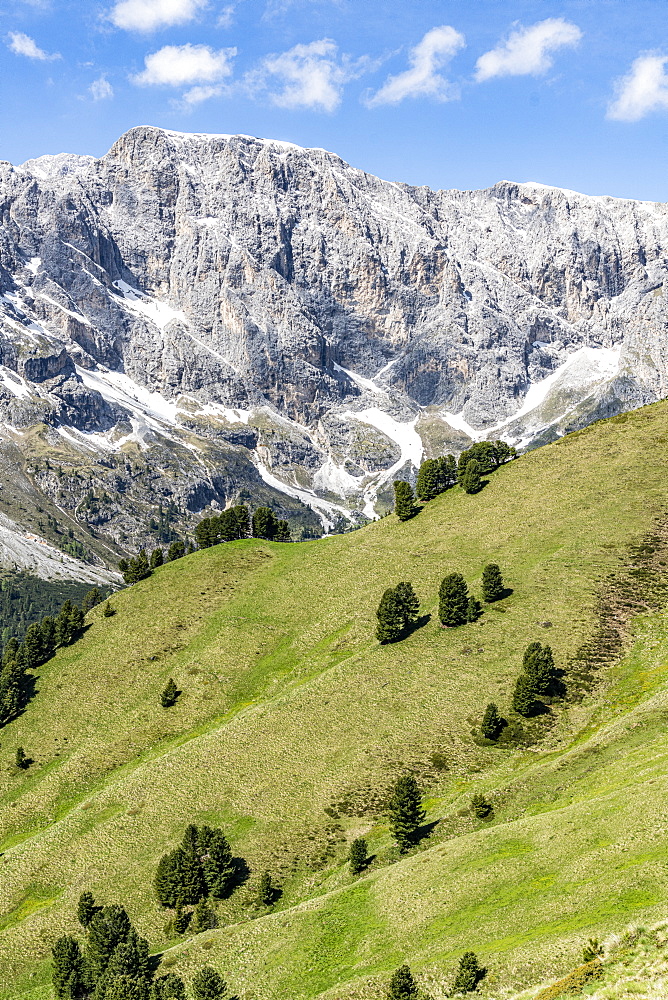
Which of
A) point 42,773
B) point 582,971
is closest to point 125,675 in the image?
point 42,773

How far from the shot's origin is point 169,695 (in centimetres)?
9525

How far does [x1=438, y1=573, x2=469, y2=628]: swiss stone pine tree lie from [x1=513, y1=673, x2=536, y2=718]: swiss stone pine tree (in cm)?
1897

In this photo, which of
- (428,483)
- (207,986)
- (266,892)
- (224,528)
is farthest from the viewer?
(224,528)

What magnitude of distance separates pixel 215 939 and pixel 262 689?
42.8 metres

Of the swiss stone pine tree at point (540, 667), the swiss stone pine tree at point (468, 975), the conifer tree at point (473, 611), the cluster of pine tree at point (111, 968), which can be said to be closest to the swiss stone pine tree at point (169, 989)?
the cluster of pine tree at point (111, 968)

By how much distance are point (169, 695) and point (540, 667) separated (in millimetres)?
50361

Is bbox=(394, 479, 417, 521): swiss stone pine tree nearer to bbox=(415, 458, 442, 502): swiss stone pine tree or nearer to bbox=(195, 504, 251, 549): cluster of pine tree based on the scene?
bbox=(415, 458, 442, 502): swiss stone pine tree

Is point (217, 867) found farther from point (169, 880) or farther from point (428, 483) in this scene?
point (428, 483)

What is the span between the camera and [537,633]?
8244 cm

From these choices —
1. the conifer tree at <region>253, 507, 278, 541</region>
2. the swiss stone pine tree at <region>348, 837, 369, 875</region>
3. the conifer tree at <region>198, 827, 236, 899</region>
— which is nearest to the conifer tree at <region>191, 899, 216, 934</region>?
the conifer tree at <region>198, 827, 236, 899</region>

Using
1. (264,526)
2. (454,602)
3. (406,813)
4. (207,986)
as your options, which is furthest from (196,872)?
(264,526)

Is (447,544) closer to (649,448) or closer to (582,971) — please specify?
(649,448)

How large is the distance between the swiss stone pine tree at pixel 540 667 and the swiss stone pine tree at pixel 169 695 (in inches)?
1902

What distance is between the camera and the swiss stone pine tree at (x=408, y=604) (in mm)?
92188
